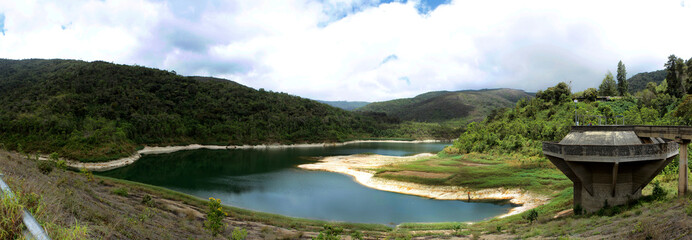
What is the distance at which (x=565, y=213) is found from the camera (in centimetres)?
1716

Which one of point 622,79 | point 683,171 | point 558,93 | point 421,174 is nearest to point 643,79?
point 622,79

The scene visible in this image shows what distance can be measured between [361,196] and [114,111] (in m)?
80.2

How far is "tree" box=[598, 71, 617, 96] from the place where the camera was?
196ft

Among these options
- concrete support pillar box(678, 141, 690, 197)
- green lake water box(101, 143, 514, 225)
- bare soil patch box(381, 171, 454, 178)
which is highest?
concrete support pillar box(678, 141, 690, 197)

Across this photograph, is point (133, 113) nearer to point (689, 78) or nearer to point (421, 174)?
point (421, 174)

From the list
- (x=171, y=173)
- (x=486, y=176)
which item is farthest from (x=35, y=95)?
(x=486, y=176)

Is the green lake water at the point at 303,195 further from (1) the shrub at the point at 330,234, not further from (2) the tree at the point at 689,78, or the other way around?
(2) the tree at the point at 689,78

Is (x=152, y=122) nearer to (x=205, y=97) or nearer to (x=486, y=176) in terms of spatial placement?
(x=205, y=97)

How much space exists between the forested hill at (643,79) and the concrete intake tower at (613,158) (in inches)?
4417

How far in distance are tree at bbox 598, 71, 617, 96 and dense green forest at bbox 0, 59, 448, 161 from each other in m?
72.3

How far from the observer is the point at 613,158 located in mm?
13469

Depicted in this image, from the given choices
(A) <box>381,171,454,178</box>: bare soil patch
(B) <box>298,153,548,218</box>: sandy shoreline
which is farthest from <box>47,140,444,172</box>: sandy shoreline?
(A) <box>381,171,454,178</box>: bare soil patch

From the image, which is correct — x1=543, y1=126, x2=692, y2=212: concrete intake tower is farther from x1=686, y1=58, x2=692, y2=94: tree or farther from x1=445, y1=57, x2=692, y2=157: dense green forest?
x1=686, y1=58, x2=692, y2=94: tree

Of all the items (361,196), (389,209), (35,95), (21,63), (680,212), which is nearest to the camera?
(680,212)
